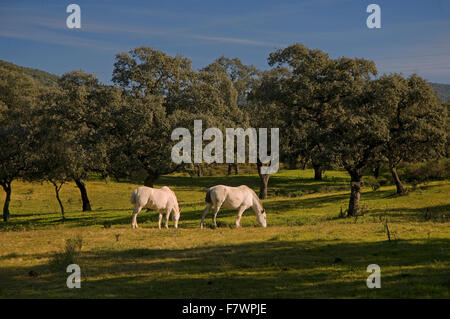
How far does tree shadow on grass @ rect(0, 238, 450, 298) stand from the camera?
1056cm

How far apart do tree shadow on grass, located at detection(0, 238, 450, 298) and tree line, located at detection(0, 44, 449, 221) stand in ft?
50.5

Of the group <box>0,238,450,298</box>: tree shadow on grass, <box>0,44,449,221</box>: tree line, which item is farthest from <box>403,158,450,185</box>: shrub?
<box>0,238,450,298</box>: tree shadow on grass

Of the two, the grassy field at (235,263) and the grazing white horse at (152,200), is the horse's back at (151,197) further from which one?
the grassy field at (235,263)

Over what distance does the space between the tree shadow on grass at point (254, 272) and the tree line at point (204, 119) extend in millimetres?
15392

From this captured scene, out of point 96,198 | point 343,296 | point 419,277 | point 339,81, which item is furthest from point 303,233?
point 96,198

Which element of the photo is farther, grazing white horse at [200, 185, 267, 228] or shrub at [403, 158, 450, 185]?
shrub at [403, 158, 450, 185]

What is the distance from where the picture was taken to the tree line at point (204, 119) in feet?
102

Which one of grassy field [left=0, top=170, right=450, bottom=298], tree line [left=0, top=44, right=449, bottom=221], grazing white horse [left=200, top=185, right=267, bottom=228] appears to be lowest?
grassy field [left=0, top=170, right=450, bottom=298]

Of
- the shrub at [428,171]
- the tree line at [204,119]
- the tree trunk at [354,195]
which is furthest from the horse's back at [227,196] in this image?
the shrub at [428,171]

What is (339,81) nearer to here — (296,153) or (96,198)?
(296,153)

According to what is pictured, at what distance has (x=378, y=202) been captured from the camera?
3862 cm

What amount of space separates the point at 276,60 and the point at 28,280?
30518 mm

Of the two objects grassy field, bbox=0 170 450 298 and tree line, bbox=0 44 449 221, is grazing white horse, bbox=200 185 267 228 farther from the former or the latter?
tree line, bbox=0 44 449 221

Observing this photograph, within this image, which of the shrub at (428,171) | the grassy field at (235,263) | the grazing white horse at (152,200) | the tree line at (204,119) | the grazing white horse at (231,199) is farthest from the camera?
the shrub at (428,171)
